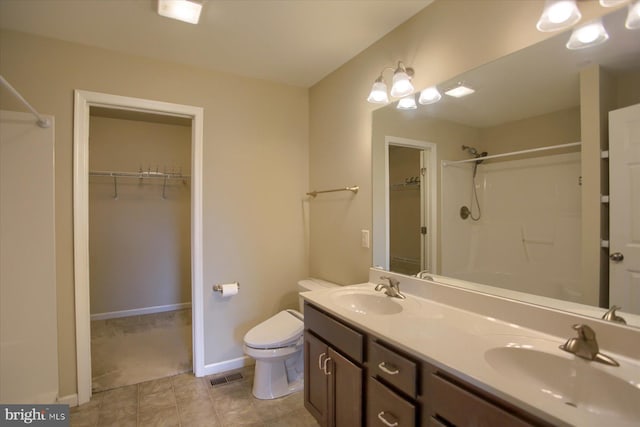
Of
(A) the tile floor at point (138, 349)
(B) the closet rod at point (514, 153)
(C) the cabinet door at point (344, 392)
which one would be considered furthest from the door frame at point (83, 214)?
(B) the closet rod at point (514, 153)

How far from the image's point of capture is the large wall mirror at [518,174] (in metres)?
1.13

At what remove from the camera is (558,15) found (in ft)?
3.67

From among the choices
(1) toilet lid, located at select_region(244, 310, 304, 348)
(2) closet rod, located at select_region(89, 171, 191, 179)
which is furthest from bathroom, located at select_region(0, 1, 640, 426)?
(2) closet rod, located at select_region(89, 171, 191, 179)

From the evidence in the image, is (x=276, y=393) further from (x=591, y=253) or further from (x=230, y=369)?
(x=591, y=253)

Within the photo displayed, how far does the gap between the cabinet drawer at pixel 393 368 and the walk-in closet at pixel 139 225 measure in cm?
263

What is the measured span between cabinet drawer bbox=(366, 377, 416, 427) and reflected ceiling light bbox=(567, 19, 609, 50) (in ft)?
4.70

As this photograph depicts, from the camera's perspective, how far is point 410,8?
1.73 m

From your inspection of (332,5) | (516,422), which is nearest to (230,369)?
(516,422)

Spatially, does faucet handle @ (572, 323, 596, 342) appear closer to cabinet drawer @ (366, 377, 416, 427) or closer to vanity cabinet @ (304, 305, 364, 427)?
cabinet drawer @ (366, 377, 416, 427)

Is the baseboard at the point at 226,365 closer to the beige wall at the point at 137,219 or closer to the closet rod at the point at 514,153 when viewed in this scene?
the beige wall at the point at 137,219

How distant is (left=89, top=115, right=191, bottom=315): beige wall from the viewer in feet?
12.3

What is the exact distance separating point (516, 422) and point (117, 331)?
3.83m

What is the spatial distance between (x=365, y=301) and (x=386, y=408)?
67 cm

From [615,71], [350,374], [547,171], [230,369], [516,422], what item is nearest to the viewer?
[516,422]
